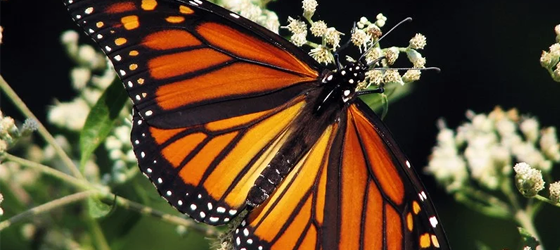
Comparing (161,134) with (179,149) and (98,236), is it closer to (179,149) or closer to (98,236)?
(179,149)

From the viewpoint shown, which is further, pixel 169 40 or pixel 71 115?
pixel 71 115

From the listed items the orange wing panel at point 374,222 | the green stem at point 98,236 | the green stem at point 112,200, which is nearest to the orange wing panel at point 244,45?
the orange wing panel at point 374,222

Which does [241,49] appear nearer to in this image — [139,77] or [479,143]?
[139,77]

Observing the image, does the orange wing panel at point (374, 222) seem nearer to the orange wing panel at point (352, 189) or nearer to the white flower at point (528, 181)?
the orange wing panel at point (352, 189)

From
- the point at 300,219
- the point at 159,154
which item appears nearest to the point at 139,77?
the point at 159,154

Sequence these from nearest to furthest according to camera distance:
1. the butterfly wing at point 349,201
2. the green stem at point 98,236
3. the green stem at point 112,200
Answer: the butterfly wing at point 349,201
the green stem at point 112,200
the green stem at point 98,236

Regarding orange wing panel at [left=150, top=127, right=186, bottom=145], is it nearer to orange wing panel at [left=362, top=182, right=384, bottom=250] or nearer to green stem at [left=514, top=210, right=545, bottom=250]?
orange wing panel at [left=362, top=182, right=384, bottom=250]

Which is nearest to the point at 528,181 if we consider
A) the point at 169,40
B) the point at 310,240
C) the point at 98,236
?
the point at 310,240
